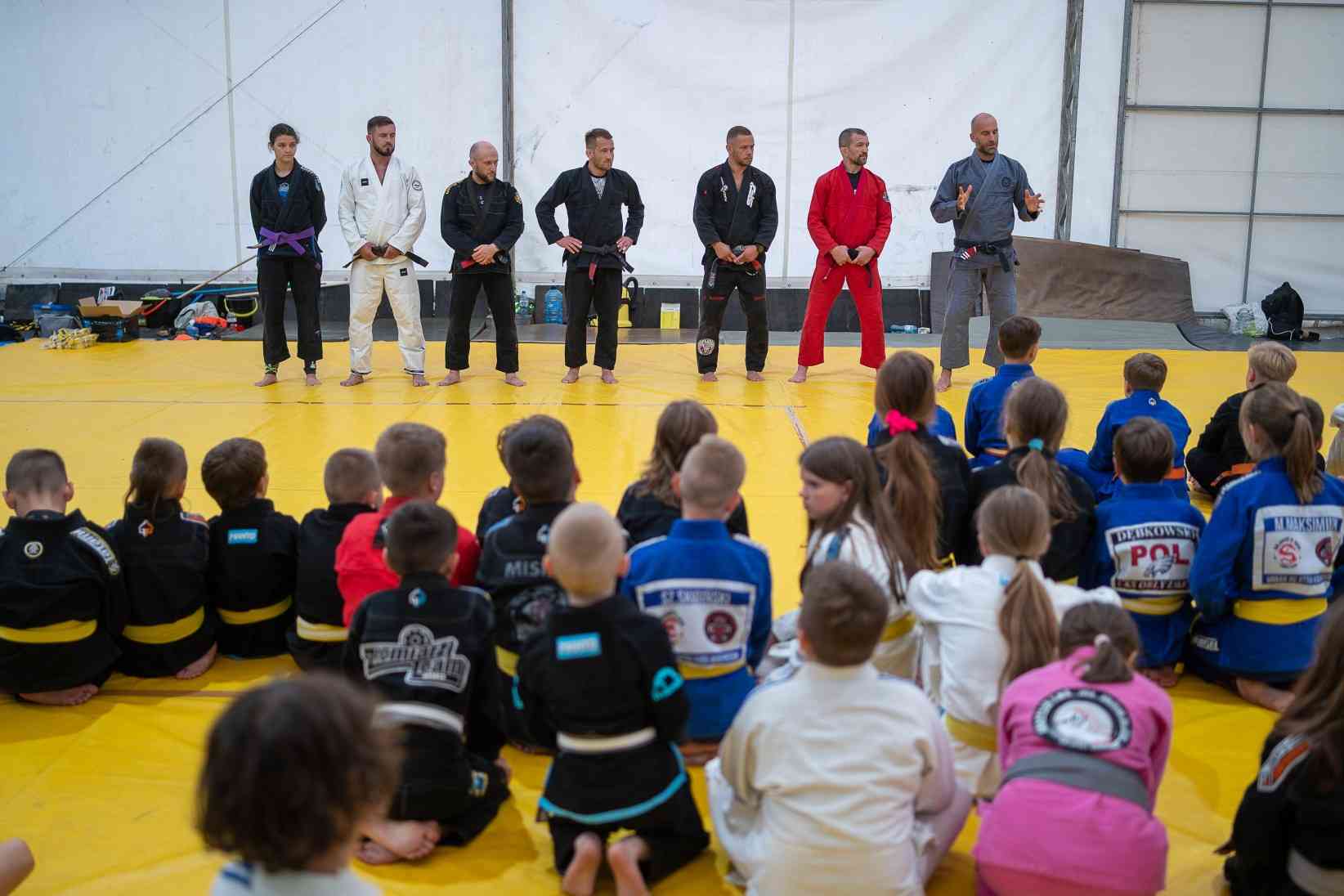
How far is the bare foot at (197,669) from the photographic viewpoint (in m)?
3.50

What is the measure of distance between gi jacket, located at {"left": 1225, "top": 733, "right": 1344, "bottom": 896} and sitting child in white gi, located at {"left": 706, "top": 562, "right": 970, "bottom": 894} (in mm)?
566

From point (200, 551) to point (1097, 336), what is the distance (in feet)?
26.4

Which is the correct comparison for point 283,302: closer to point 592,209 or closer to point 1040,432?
point 592,209

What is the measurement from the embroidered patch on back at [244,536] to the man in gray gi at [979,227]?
200 inches

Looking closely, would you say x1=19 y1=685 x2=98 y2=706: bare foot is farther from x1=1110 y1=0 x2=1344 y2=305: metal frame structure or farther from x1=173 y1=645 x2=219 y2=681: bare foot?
x1=1110 y1=0 x2=1344 y2=305: metal frame structure

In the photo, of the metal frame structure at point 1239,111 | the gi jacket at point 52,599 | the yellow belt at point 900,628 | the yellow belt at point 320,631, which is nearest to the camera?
the yellow belt at point 900,628

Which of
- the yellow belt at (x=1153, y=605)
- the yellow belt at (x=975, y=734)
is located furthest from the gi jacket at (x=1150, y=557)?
the yellow belt at (x=975, y=734)

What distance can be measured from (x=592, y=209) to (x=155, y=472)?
15.1ft

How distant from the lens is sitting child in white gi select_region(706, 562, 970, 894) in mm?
2184

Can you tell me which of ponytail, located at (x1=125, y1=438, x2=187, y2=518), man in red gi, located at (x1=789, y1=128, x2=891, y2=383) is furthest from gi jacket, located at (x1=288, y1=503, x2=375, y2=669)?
man in red gi, located at (x1=789, y1=128, x2=891, y2=383)

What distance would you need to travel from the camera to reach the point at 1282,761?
2.15 meters

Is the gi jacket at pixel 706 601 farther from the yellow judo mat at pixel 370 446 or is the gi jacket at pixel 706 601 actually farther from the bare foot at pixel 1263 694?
the bare foot at pixel 1263 694

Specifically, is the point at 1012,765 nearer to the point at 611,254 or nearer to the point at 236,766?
the point at 236,766

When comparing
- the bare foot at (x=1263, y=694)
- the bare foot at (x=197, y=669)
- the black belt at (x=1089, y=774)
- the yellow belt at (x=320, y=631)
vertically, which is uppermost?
the black belt at (x=1089, y=774)
